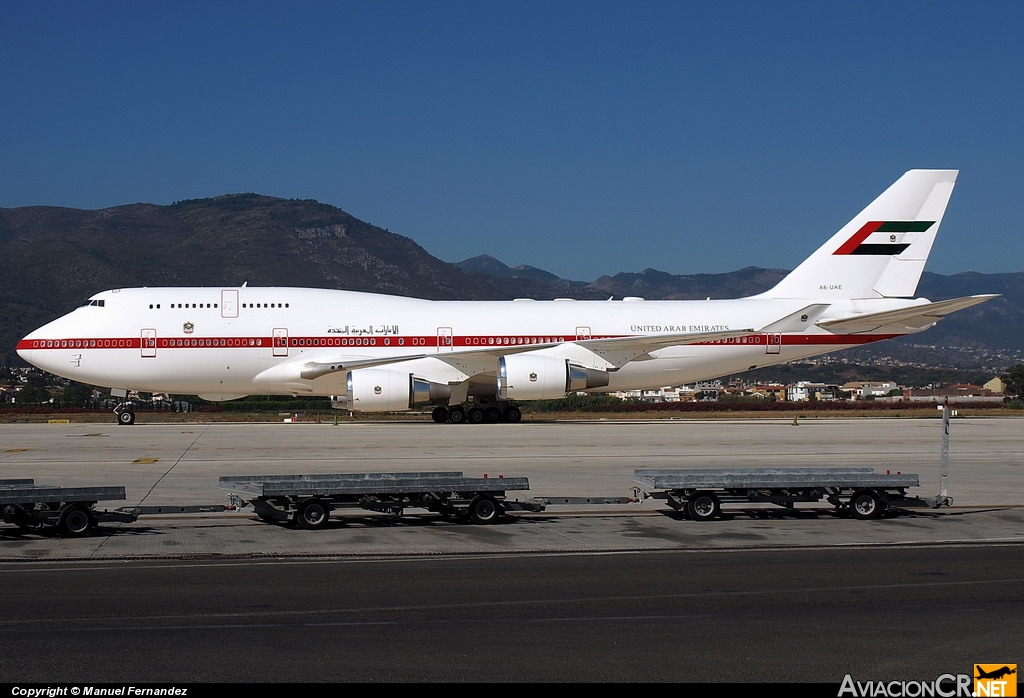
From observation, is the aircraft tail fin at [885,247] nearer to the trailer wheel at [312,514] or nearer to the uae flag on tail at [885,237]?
the uae flag on tail at [885,237]

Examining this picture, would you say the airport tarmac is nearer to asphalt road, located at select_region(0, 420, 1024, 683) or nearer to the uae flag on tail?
asphalt road, located at select_region(0, 420, 1024, 683)

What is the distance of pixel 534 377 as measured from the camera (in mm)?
32344

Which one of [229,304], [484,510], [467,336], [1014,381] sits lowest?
[484,510]

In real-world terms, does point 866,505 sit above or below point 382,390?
below

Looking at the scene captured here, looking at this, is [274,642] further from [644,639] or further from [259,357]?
[259,357]

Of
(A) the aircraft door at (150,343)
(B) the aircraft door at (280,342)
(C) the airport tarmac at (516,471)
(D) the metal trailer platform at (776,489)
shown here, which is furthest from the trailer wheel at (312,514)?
(A) the aircraft door at (150,343)

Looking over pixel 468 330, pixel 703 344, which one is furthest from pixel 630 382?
pixel 468 330

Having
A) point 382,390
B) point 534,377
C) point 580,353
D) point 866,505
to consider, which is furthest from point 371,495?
point 580,353

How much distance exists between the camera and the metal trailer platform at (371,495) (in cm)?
1355

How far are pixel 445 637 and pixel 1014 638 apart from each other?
14.0 feet

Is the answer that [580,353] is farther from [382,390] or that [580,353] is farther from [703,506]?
[703,506]

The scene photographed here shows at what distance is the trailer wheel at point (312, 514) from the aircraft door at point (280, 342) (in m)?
21.0

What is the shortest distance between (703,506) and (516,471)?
19.0ft

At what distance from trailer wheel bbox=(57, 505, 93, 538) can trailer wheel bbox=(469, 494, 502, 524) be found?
15.8ft
